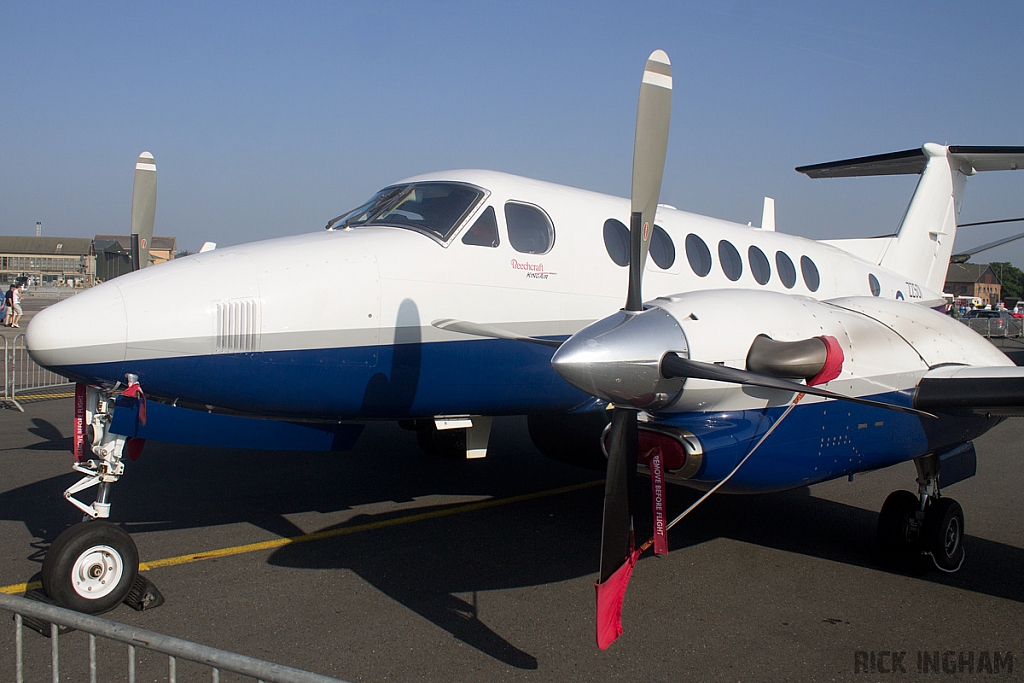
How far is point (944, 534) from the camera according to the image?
19.1 ft

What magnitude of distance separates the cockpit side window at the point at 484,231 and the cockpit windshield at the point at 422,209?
0.11 meters

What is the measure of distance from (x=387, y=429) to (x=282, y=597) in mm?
6426

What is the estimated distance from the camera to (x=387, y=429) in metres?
11.5

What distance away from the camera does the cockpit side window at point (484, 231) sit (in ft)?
19.3

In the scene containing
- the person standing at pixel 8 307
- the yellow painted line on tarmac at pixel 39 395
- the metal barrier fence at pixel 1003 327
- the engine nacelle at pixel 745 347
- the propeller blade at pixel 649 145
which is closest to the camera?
the engine nacelle at pixel 745 347

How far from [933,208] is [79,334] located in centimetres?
1121

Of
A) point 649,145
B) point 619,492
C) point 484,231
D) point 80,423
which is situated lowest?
point 619,492

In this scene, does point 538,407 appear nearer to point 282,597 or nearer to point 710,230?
point 282,597

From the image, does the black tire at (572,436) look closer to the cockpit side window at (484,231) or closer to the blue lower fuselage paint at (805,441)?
the blue lower fuselage paint at (805,441)

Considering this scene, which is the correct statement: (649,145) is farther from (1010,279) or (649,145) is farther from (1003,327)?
(1010,279)

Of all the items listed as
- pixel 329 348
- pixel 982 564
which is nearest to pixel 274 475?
pixel 329 348

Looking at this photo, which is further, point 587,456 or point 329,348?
point 587,456

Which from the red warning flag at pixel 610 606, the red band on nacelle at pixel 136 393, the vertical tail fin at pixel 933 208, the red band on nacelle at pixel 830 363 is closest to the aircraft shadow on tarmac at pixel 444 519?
the red warning flag at pixel 610 606

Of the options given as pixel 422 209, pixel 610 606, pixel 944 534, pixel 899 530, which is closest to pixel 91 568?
pixel 610 606
